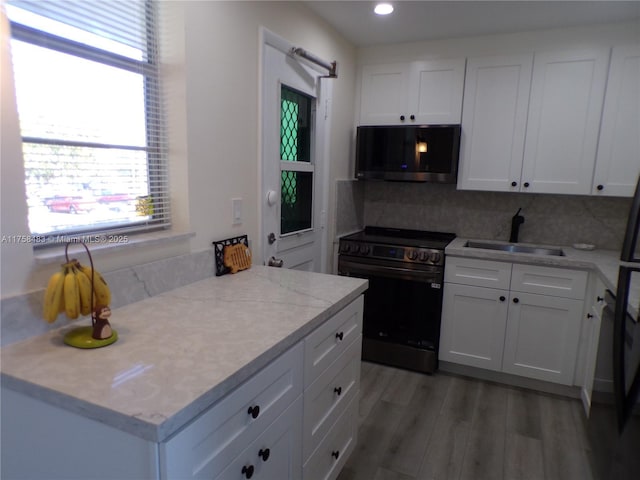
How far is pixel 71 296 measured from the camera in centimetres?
108

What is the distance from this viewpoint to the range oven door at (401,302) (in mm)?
2820

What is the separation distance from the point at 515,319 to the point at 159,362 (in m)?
2.41

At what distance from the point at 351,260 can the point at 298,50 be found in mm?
1472

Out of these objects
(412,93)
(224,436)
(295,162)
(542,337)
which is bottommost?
(542,337)

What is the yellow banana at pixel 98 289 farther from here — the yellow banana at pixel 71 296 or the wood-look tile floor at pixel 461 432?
the wood-look tile floor at pixel 461 432

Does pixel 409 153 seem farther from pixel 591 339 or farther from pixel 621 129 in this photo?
pixel 591 339

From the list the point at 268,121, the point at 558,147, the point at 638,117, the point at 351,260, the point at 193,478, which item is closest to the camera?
the point at 193,478

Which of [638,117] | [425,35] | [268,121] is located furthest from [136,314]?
[638,117]

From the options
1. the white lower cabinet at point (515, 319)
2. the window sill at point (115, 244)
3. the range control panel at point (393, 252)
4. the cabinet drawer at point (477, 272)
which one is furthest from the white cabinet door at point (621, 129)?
the window sill at point (115, 244)

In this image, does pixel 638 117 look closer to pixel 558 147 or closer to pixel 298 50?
pixel 558 147

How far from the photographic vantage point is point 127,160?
1.51 m

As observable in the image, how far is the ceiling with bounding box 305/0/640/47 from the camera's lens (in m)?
2.33

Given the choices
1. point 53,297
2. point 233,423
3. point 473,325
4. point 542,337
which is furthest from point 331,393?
point 542,337

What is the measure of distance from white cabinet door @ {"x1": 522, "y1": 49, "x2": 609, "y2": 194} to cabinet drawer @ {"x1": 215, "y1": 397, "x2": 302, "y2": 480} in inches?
93.7
